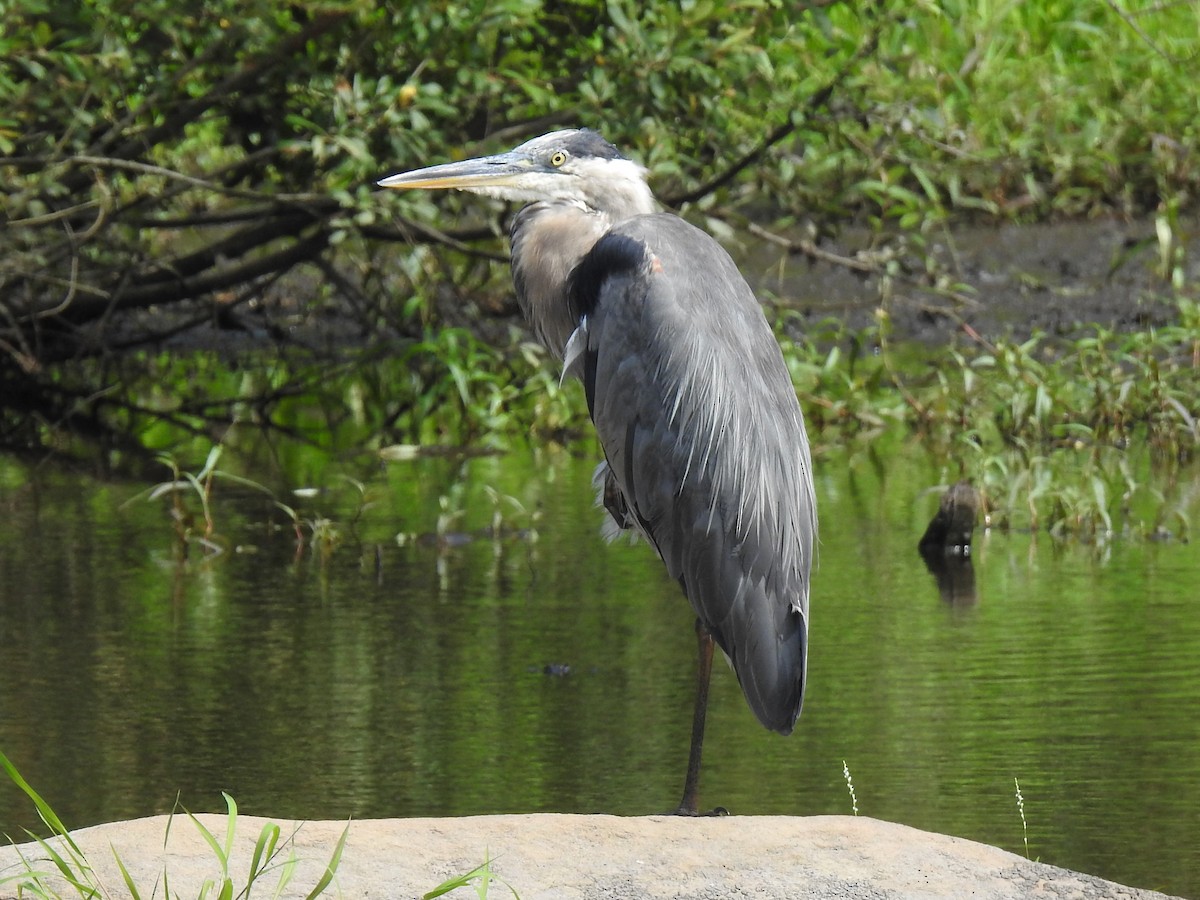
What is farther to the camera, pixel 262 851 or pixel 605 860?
pixel 605 860

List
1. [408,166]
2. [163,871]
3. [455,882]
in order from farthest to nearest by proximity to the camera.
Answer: [408,166]
[163,871]
[455,882]

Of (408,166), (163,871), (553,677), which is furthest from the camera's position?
(408,166)

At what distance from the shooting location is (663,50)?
7.97m

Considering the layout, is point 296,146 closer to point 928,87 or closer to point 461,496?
point 461,496

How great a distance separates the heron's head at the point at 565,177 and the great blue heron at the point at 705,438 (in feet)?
0.75

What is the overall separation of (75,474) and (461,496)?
187 centimetres

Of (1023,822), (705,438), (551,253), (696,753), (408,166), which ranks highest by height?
(408,166)

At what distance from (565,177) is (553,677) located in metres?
1.28

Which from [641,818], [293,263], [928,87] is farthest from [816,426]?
[641,818]

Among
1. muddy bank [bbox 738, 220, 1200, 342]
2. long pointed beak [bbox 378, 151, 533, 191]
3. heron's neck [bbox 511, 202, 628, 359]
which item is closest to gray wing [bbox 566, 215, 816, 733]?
heron's neck [bbox 511, 202, 628, 359]

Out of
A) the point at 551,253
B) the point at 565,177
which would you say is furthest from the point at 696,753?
the point at 565,177

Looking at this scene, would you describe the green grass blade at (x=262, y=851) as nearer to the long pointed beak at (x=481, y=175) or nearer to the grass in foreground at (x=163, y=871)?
the grass in foreground at (x=163, y=871)

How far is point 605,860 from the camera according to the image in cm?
322

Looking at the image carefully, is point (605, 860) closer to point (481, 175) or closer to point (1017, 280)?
point (481, 175)
